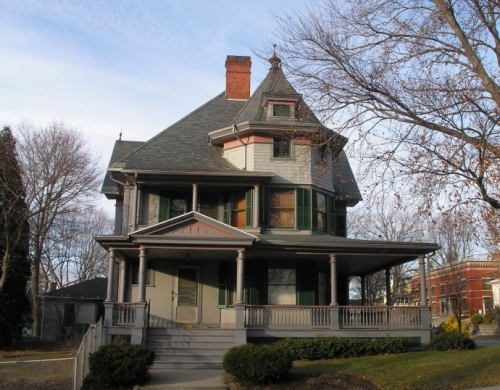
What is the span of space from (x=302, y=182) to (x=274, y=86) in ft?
15.1

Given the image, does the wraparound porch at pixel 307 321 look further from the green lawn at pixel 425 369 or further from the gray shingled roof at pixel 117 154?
the gray shingled roof at pixel 117 154

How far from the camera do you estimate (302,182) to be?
22.7 metres

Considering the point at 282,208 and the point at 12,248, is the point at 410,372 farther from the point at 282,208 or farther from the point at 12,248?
the point at 12,248

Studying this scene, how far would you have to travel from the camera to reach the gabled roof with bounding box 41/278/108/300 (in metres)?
39.7

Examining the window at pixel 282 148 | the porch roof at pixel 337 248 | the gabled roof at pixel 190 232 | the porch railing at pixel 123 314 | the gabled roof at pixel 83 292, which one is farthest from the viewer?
the gabled roof at pixel 83 292

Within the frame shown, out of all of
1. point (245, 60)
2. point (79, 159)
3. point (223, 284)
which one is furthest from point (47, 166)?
point (223, 284)

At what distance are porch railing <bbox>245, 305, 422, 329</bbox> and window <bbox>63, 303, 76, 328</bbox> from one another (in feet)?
74.8

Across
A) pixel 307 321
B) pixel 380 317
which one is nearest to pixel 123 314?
pixel 307 321

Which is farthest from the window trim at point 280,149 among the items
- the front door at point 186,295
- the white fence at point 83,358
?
the white fence at point 83,358

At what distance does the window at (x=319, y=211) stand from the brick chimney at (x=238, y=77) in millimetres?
7106

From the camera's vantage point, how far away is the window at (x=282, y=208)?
73.6 feet

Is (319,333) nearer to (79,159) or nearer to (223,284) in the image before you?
(223,284)

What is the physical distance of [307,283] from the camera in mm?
21906

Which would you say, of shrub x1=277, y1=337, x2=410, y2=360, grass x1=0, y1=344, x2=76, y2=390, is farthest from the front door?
shrub x1=277, y1=337, x2=410, y2=360
